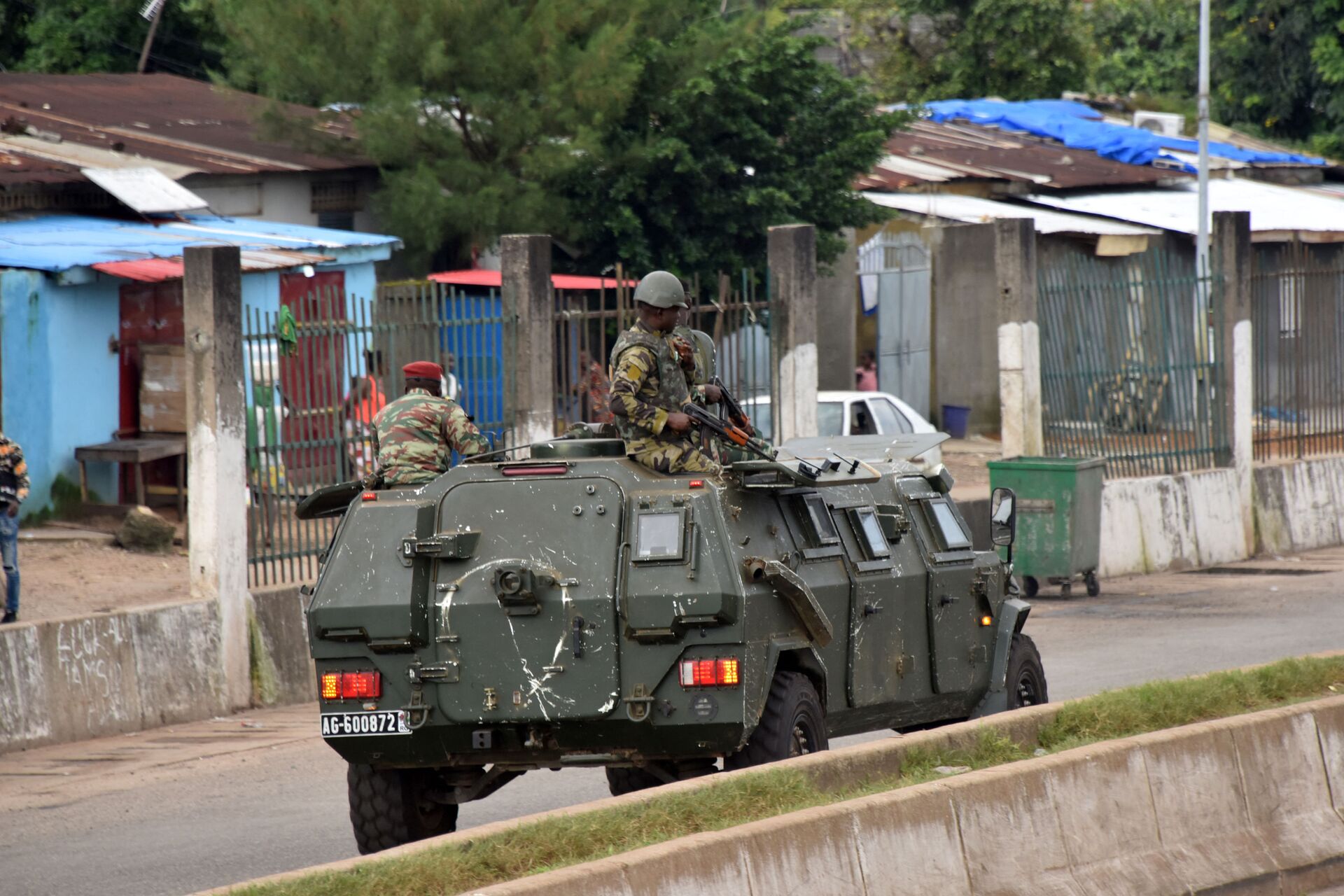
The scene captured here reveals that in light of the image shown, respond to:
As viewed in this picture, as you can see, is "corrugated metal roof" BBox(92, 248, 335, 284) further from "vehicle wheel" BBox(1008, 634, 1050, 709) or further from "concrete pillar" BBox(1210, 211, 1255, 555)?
"vehicle wheel" BBox(1008, 634, 1050, 709)

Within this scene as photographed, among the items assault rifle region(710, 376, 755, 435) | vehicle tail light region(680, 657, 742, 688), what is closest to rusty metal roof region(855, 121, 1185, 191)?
assault rifle region(710, 376, 755, 435)

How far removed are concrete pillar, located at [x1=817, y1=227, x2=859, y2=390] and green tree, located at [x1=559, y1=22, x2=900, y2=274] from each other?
8.57 ft

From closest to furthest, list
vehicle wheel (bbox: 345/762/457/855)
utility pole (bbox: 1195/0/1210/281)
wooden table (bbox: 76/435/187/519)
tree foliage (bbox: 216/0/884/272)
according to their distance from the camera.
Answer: vehicle wheel (bbox: 345/762/457/855)
wooden table (bbox: 76/435/187/519)
tree foliage (bbox: 216/0/884/272)
utility pole (bbox: 1195/0/1210/281)

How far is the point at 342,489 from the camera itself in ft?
27.7

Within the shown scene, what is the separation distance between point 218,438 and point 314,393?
81 cm

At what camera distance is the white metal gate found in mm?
26406

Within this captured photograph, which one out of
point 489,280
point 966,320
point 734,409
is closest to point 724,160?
point 489,280

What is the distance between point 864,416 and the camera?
1895 centimetres

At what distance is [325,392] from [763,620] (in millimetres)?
6077

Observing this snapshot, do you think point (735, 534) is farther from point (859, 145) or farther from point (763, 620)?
point (859, 145)

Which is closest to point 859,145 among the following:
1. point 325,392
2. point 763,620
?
point 325,392

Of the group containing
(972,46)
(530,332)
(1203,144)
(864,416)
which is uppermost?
(972,46)

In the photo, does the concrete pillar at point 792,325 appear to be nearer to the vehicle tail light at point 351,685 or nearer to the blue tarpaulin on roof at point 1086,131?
the vehicle tail light at point 351,685

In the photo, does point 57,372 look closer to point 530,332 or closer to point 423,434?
point 530,332
